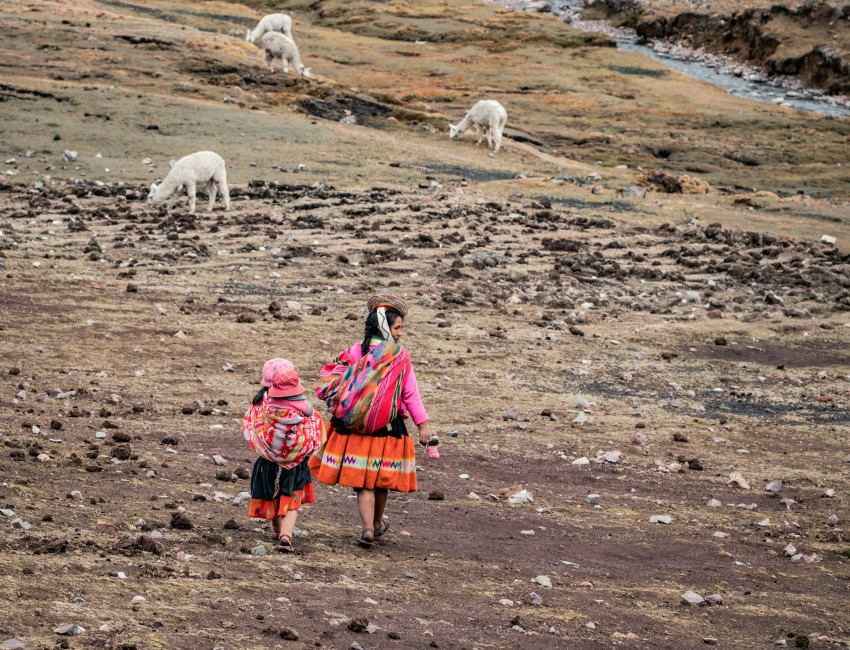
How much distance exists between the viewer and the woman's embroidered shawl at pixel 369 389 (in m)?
6.55

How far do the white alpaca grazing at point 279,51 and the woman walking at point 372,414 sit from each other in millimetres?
31081

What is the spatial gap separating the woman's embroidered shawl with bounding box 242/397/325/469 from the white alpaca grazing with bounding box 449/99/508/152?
25.8 meters

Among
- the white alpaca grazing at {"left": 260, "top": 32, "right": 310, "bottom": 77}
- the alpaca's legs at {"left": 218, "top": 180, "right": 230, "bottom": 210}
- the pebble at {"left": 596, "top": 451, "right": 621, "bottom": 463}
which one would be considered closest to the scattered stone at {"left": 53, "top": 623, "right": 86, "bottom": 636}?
the pebble at {"left": 596, "top": 451, "right": 621, "bottom": 463}

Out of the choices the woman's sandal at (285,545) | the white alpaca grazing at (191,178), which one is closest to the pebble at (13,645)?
the woman's sandal at (285,545)

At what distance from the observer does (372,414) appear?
6.55m

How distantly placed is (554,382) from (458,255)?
5.90 metres

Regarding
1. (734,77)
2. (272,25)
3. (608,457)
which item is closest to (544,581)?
(608,457)

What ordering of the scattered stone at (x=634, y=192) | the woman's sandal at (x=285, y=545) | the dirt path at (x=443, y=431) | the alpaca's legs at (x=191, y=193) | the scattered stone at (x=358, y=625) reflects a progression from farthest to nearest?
the scattered stone at (x=634, y=192)
the alpaca's legs at (x=191, y=193)
the woman's sandal at (x=285, y=545)
the dirt path at (x=443, y=431)
the scattered stone at (x=358, y=625)

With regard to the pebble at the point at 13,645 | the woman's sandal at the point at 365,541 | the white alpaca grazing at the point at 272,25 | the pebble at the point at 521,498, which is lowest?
the pebble at the point at 521,498

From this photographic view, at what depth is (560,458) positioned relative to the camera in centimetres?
945

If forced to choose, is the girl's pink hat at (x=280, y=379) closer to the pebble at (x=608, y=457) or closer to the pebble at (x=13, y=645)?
the pebble at (x=13, y=645)

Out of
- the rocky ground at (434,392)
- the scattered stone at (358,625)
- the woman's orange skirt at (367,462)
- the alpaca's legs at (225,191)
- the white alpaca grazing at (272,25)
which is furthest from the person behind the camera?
the white alpaca grazing at (272,25)

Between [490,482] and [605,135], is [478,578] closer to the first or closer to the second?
[490,482]

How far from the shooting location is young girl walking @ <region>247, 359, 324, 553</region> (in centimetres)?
628
